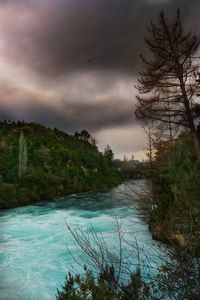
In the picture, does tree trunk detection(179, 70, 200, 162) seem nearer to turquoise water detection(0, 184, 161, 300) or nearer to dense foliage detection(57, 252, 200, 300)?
turquoise water detection(0, 184, 161, 300)

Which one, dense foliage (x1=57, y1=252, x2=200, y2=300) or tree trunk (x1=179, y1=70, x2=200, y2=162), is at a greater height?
tree trunk (x1=179, y1=70, x2=200, y2=162)

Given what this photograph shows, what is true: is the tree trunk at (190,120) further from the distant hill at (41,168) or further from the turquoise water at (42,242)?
the distant hill at (41,168)

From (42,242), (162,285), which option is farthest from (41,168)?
(162,285)

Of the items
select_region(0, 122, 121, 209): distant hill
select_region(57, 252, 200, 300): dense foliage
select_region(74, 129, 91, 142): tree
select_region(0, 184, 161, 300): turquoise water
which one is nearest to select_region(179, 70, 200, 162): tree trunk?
select_region(0, 184, 161, 300): turquoise water

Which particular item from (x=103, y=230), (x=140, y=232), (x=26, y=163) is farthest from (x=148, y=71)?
(x=26, y=163)

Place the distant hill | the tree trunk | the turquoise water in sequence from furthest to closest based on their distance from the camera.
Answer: the distant hill < the turquoise water < the tree trunk

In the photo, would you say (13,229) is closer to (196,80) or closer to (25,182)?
(196,80)

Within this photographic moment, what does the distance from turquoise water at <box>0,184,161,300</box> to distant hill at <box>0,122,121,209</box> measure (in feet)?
21.6

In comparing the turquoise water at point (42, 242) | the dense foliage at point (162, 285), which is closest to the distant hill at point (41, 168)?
the turquoise water at point (42, 242)

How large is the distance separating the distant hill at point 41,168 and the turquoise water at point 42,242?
6572 millimetres

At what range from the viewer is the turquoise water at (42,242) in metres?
12.3

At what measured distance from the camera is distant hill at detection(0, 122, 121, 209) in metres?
41.6

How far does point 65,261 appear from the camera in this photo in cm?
1507

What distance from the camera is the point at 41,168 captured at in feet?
166
